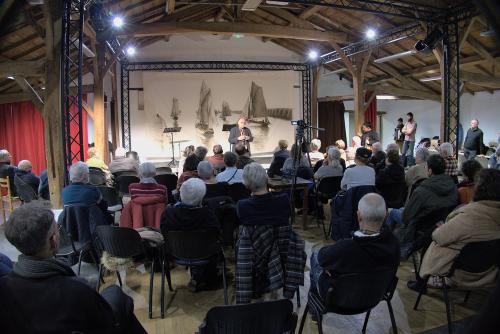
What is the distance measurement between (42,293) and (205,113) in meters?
10.7

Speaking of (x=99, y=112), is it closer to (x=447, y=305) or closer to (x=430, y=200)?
(x=430, y=200)

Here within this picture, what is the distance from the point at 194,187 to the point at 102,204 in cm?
115

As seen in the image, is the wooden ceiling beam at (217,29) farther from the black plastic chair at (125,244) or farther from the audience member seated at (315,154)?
the black plastic chair at (125,244)

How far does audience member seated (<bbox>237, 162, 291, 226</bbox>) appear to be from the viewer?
275cm

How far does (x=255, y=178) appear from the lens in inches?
112

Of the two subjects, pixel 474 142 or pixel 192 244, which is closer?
pixel 192 244

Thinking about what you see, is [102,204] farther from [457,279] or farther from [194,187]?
[457,279]

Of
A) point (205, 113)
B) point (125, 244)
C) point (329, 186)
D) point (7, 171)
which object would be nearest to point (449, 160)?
point (329, 186)

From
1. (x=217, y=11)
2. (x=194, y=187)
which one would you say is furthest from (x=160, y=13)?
(x=194, y=187)

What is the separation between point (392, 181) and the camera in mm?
4664

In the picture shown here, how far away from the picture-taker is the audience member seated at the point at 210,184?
13.8 ft

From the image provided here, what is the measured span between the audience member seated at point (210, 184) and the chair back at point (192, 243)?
1.28m


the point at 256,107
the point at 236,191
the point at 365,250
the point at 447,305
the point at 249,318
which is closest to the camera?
the point at 249,318

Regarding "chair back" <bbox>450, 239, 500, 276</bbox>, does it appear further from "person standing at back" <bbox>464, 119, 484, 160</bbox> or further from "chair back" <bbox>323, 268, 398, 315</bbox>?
"person standing at back" <bbox>464, 119, 484, 160</bbox>
